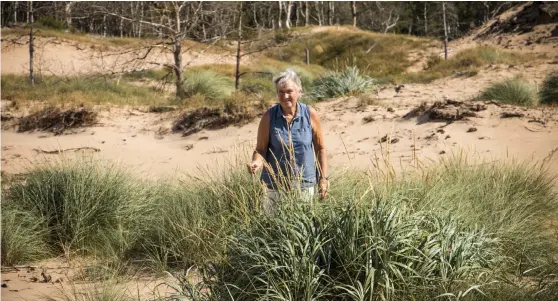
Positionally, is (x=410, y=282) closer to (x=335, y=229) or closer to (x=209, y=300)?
(x=335, y=229)

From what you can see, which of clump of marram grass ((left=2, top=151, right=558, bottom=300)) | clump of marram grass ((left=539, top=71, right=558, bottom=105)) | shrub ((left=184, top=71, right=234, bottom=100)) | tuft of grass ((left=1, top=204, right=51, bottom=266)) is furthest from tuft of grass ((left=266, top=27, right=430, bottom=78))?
tuft of grass ((left=1, top=204, right=51, bottom=266))

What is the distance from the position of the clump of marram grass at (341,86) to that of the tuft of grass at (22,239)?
27.2 feet

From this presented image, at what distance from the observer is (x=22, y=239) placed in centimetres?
562

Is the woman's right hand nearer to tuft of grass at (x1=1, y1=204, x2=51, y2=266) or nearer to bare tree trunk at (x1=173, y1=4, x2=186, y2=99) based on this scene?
tuft of grass at (x1=1, y1=204, x2=51, y2=266)

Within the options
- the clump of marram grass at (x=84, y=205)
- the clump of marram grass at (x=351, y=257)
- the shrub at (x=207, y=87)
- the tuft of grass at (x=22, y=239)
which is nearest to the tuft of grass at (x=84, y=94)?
the shrub at (x=207, y=87)

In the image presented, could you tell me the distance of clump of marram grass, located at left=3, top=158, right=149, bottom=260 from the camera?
581 centimetres

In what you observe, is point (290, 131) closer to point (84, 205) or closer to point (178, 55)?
point (84, 205)

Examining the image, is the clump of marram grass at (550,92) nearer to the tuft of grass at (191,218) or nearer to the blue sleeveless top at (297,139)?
the tuft of grass at (191,218)

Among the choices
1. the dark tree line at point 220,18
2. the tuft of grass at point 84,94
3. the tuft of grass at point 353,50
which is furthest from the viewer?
the tuft of grass at point 353,50

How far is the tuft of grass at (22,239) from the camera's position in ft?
18.1

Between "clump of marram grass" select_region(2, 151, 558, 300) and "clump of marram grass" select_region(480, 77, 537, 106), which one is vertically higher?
"clump of marram grass" select_region(480, 77, 537, 106)

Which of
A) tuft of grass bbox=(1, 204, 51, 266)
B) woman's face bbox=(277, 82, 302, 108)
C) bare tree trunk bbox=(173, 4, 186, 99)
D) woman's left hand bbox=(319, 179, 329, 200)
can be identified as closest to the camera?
woman's left hand bbox=(319, 179, 329, 200)

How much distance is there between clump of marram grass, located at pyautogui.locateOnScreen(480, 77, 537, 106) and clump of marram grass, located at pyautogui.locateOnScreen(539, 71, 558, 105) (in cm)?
16

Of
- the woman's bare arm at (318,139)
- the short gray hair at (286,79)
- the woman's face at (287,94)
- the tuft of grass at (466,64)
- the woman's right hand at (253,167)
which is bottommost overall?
the woman's right hand at (253,167)
